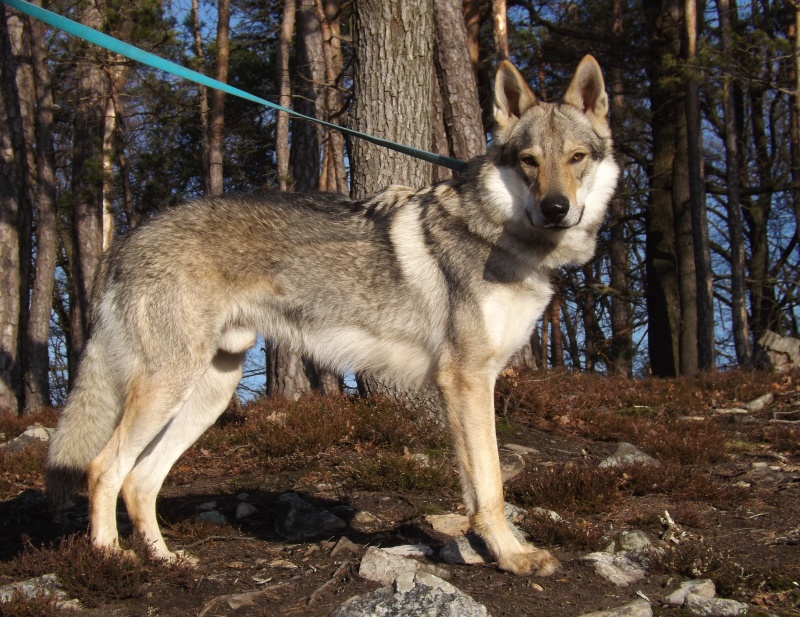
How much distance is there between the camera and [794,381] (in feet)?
28.2

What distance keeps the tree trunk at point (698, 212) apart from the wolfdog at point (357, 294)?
11.1 metres

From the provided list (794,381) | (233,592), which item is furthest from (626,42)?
(233,592)

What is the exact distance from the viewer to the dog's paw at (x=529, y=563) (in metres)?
3.71

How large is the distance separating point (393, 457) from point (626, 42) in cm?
1376

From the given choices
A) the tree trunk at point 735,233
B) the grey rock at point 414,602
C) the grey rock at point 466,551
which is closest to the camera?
the grey rock at point 414,602

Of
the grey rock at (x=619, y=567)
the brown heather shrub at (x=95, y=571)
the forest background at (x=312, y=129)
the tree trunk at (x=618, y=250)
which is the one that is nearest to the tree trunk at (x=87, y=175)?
the forest background at (x=312, y=129)

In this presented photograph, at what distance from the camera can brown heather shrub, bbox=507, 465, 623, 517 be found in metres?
4.63

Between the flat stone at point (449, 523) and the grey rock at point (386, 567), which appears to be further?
the flat stone at point (449, 523)

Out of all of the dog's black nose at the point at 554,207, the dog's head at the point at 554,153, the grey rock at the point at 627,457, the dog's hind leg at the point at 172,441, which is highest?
the dog's head at the point at 554,153

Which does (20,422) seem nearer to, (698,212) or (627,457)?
(627,457)

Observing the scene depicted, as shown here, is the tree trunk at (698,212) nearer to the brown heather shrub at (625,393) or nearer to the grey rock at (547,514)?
the brown heather shrub at (625,393)

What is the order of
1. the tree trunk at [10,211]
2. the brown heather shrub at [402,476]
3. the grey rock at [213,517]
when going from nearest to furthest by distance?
1. the grey rock at [213,517]
2. the brown heather shrub at [402,476]
3. the tree trunk at [10,211]

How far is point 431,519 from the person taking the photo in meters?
4.51

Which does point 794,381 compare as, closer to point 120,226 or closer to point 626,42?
point 626,42
